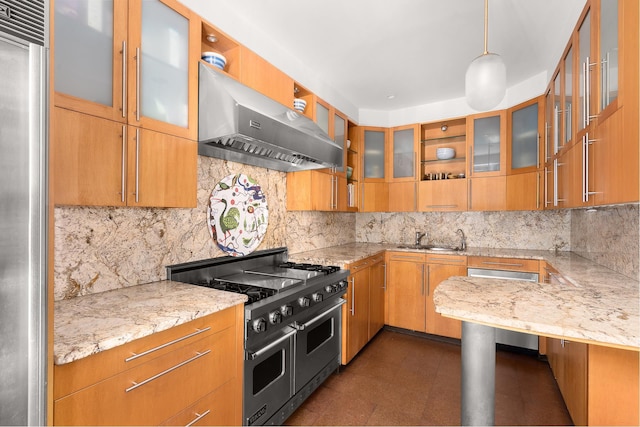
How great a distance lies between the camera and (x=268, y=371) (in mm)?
1831

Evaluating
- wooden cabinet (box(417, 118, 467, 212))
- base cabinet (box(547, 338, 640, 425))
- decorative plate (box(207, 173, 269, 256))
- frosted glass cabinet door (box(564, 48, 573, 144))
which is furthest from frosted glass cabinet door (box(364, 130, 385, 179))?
base cabinet (box(547, 338, 640, 425))

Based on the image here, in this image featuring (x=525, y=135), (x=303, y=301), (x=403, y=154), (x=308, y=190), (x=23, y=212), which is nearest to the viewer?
(x=23, y=212)

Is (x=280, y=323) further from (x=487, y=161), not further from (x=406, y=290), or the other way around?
(x=487, y=161)

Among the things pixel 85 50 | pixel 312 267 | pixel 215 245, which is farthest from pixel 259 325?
pixel 85 50

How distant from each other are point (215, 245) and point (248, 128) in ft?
3.16

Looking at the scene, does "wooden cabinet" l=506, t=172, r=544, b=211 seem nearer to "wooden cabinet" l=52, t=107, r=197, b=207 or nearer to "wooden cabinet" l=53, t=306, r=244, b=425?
"wooden cabinet" l=53, t=306, r=244, b=425

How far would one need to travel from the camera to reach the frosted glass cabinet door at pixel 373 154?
4117 mm

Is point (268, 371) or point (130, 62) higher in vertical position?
point (130, 62)

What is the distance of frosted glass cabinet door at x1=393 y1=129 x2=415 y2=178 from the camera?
4016 millimetres

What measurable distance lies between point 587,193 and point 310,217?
2364mm

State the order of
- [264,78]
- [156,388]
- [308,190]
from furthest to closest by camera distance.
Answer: [308,190] → [264,78] → [156,388]

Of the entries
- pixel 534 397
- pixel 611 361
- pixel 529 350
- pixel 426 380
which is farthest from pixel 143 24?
pixel 529 350

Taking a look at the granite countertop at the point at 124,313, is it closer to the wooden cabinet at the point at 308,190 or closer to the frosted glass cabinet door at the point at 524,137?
the wooden cabinet at the point at 308,190

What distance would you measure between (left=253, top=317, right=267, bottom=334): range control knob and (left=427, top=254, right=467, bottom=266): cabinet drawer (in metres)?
2.37
